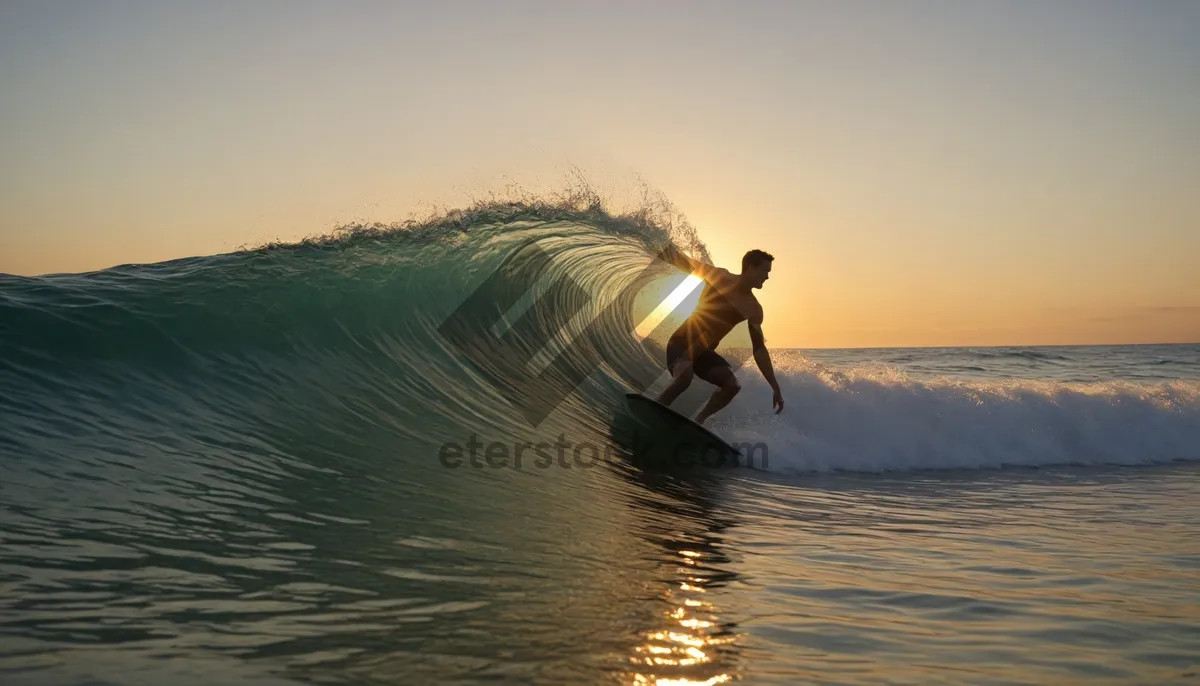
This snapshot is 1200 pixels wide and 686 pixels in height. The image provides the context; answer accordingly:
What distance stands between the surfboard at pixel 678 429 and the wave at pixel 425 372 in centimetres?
66

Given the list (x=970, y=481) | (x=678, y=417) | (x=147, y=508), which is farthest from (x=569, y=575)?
(x=970, y=481)

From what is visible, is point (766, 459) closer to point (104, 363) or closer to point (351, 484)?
point (351, 484)

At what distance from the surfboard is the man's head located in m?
1.38

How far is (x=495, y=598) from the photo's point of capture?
3244 mm

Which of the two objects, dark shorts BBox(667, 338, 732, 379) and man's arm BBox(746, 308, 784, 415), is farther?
dark shorts BBox(667, 338, 732, 379)

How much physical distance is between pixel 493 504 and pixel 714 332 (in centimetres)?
382

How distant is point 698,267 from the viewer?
27.5 feet

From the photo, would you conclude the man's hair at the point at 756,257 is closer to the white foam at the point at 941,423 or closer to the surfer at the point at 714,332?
the surfer at the point at 714,332

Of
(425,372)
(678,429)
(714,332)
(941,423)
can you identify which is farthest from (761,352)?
(941,423)

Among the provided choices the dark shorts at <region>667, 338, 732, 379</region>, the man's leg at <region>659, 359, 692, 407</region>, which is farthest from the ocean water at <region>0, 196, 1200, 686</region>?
the dark shorts at <region>667, 338, 732, 379</region>

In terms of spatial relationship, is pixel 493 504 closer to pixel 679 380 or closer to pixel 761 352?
pixel 679 380

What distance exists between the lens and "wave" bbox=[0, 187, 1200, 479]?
18.6 ft

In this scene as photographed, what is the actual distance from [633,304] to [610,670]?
10722 millimetres

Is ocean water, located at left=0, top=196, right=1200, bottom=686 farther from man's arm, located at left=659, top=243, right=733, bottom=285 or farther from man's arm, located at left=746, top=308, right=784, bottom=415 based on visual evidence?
man's arm, located at left=659, top=243, right=733, bottom=285
